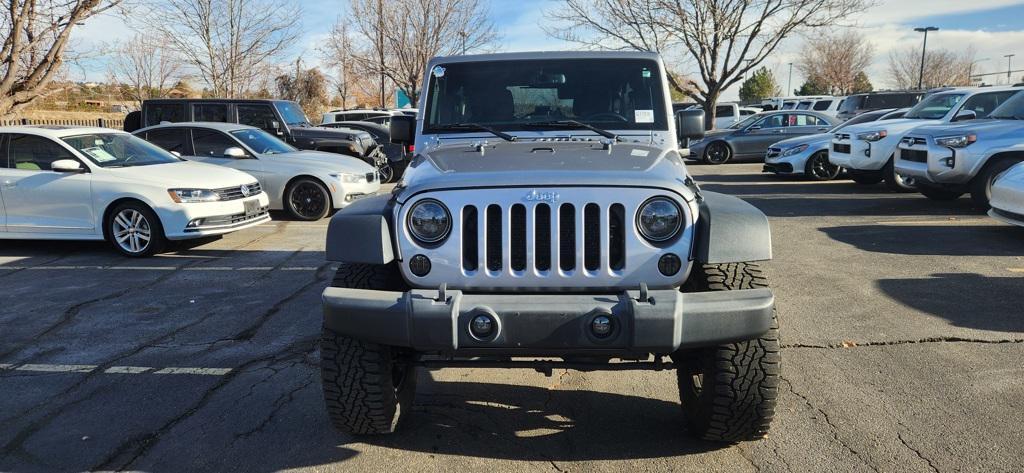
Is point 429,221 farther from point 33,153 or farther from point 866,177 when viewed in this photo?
point 866,177

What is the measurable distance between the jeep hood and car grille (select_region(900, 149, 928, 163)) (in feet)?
25.7

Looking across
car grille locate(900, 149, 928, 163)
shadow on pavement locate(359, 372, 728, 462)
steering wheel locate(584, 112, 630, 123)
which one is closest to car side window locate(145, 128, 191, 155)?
shadow on pavement locate(359, 372, 728, 462)

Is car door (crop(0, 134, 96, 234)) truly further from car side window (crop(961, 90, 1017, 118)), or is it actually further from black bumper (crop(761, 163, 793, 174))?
black bumper (crop(761, 163, 793, 174))

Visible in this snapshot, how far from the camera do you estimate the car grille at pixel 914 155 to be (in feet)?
Result: 34.1

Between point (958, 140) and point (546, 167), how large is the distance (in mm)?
8496

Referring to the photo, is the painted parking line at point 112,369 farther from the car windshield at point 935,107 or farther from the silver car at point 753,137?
the silver car at point 753,137

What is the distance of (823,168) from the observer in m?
15.0

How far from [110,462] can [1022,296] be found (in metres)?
6.37

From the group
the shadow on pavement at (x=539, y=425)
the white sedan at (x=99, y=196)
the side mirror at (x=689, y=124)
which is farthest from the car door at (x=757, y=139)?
the shadow on pavement at (x=539, y=425)

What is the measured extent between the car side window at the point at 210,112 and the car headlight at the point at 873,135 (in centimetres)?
1131

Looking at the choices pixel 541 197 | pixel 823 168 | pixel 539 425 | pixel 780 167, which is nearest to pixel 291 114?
pixel 780 167

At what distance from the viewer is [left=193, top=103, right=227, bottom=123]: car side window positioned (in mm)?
14531

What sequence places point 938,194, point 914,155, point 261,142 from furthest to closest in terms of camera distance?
1. point 261,142
2. point 938,194
3. point 914,155

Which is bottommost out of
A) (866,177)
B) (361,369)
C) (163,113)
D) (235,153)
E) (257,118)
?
(361,369)
